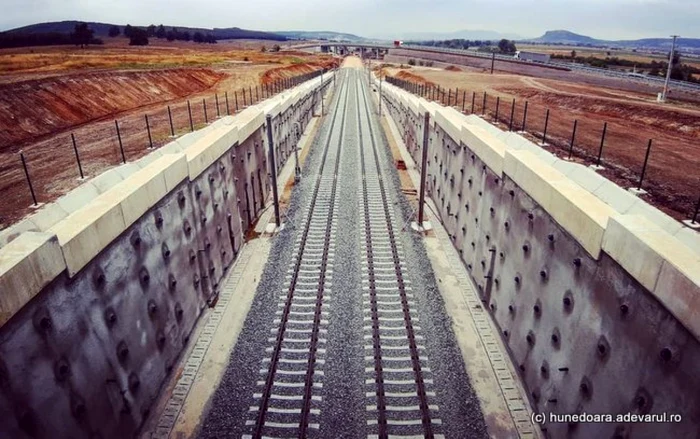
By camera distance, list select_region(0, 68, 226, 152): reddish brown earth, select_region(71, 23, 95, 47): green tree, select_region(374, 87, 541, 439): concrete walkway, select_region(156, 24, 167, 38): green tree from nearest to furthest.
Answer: select_region(374, 87, 541, 439): concrete walkway
select_region(0, 68, 226, 152): reddish brown earth
select_region(71, 23, 95, 47): green tree
select_region(156, 24, 167, 38): green tree

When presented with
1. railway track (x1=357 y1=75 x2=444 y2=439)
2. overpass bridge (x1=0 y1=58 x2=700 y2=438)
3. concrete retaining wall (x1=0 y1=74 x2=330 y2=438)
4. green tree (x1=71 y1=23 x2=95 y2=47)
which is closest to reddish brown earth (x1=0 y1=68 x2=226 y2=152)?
overpass bridge (x1=0 y1=58 x2=700 y2=438)

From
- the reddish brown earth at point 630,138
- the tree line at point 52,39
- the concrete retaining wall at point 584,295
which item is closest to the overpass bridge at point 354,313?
the concrete retaining wall at point 584,295

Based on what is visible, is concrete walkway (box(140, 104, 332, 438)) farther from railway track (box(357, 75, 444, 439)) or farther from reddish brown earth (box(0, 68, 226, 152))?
reddish brown earth (box(0, 68, 226, 152))

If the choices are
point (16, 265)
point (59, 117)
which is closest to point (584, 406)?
point (16, 265)

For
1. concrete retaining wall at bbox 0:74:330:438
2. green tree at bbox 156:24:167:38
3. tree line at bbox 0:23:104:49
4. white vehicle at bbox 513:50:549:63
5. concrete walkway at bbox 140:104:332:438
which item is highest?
green tree at bbox 156:24:167:38

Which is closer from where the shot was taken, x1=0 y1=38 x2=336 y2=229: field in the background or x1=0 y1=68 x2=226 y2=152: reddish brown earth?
x1=0 y1=38 x2=336 y2=229: field in the background
